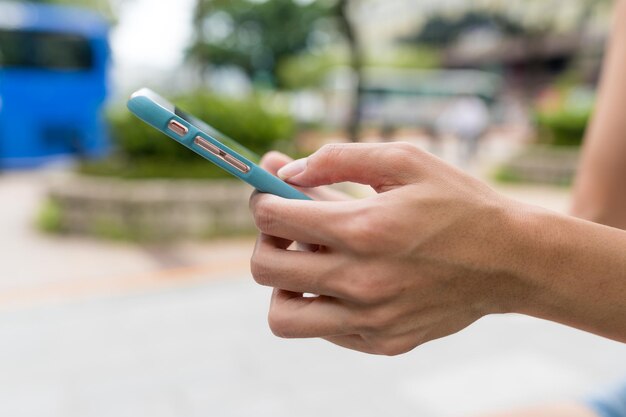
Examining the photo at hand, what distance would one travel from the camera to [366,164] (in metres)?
0.77

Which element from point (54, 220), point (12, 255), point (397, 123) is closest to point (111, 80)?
point (54, 220)

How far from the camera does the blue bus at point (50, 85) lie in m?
9.87

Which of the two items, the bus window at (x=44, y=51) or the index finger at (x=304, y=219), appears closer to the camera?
the index finger at (x=304, y=219)

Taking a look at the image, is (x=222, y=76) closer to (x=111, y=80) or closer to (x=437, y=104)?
(x=437, y=104)

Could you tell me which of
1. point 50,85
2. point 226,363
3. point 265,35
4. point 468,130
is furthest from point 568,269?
point 265,35

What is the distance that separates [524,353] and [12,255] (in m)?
4.30

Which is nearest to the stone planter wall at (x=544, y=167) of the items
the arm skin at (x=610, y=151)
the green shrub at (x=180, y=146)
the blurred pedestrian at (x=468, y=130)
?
the blurred pedestrian at (x=468, y=130)

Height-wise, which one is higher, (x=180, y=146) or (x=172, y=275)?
(x=180, y=146)

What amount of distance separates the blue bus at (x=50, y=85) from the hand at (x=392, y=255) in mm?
10365

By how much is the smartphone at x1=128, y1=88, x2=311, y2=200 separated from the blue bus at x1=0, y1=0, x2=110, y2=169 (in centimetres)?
1023

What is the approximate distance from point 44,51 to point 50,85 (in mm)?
578

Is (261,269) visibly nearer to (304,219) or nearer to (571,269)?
(304,219)

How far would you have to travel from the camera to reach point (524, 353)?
327 cm

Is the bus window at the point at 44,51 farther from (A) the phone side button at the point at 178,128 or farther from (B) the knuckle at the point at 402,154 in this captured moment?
(B) the knuckle at the point at 402,154
